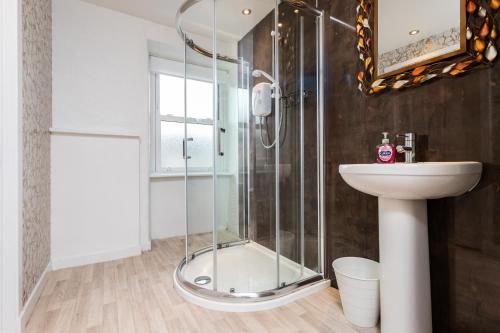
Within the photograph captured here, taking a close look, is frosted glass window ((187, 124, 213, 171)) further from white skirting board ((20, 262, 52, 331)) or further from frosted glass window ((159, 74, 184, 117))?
white skirting board ((20, 262, 52, 331))

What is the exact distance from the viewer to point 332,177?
1.72 m

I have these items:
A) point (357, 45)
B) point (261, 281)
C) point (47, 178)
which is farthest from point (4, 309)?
point (357, 45)

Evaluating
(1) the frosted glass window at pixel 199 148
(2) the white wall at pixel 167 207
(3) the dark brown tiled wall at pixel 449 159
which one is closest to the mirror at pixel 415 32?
(3) the dark brown tiled wall at pixel 449 159

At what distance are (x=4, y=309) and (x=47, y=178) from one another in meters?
1.05

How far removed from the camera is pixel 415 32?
50.1 inches

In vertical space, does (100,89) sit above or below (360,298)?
above

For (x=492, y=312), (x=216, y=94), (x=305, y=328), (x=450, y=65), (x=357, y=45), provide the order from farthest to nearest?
(x=216, y=94)
(x=357, y=45)
(x=305, y=328)
(x=450, y=65)
(x=492, y=312)

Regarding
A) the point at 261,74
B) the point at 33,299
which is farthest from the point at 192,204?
the point at 261,74

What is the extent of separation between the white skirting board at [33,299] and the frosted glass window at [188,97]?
162 centimetres

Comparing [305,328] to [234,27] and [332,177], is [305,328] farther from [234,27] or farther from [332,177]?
[234,27]

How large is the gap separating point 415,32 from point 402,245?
3.53ft

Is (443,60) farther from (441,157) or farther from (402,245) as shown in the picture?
(402,245)

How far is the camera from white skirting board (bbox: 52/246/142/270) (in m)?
2.06

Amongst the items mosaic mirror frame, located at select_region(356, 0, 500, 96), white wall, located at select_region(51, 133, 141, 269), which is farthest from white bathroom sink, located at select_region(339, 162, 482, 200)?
white wall, located at select_region(51, 133, 141, 269)
